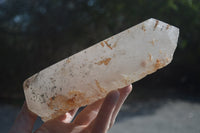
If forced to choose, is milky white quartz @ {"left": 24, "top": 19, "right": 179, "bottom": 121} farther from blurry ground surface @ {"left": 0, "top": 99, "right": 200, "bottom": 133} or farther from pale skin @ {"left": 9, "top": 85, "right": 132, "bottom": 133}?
blurry ground surface @ {"left": 0, "top": 99, "right": 200, "bottom": 133}

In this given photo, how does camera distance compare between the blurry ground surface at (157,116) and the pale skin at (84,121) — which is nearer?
the pale skin at (84,121)

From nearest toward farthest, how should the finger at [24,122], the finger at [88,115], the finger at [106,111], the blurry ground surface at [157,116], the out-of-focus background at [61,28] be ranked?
the finger at [106,111]
the finger at [24,122]
the finger at [88,115]
the blurry ground surface at [157,116]
the out-of-focus background at [61,28]

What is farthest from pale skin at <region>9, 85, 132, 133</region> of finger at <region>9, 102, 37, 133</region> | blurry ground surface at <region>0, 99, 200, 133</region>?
blurry ground surface at <region>0, 99, 200, 133</region>

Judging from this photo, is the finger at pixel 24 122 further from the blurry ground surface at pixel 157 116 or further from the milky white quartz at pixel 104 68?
the blurry ground surface at pixel 157 116

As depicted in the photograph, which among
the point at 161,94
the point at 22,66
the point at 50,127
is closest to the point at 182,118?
the point at 161,94

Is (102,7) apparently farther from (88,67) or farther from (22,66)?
(88,67)

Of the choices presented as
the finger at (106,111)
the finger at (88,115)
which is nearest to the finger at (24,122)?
the finger at (88,115)

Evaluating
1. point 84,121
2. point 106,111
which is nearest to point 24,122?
point 84,121
